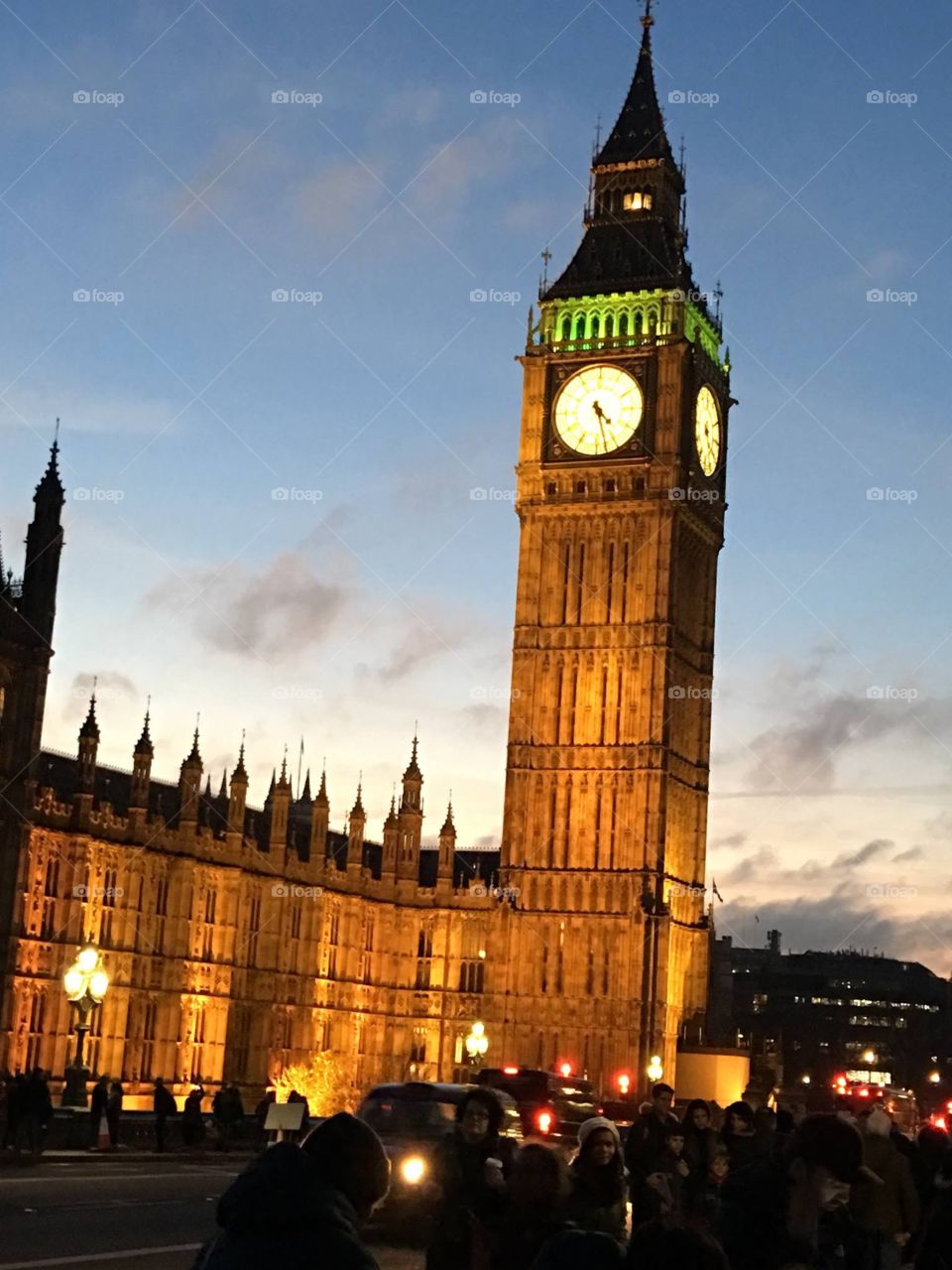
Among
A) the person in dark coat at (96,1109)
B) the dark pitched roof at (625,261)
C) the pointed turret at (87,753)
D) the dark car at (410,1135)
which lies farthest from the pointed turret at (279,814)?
the dark car at (410,1135)

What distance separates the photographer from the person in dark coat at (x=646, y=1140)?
50.9ft

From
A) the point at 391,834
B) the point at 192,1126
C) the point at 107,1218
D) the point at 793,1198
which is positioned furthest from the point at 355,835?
the point at 793,1198

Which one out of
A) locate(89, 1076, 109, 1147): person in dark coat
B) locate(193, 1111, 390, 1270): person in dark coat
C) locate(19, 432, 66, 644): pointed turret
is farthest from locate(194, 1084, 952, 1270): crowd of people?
locate(19, 432, 66, 644): pointed turret

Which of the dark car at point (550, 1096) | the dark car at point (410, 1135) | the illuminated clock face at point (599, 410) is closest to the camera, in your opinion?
the dark car at point (410, 1135)

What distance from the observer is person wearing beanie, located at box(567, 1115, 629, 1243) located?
33.8 ft

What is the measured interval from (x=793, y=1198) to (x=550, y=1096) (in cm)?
2120

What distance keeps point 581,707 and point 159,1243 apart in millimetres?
56493

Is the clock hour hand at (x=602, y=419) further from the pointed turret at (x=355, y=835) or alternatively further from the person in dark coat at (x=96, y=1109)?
the person in dark coat at (x=96, y=1109)

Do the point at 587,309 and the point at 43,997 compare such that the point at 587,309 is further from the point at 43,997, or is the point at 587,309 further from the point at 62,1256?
the point at 62,1256

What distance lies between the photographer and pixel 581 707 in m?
76.1

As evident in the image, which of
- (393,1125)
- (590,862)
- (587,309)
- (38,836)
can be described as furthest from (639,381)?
(393,1125)

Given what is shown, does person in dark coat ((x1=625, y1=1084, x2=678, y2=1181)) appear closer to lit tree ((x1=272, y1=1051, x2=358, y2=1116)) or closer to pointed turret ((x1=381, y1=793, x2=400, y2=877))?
lit tree ((x1=272, y1=1051, x2=358, y2=1116))

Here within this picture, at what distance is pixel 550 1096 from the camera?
29.1m

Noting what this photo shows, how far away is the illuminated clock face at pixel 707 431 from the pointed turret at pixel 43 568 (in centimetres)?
2842
